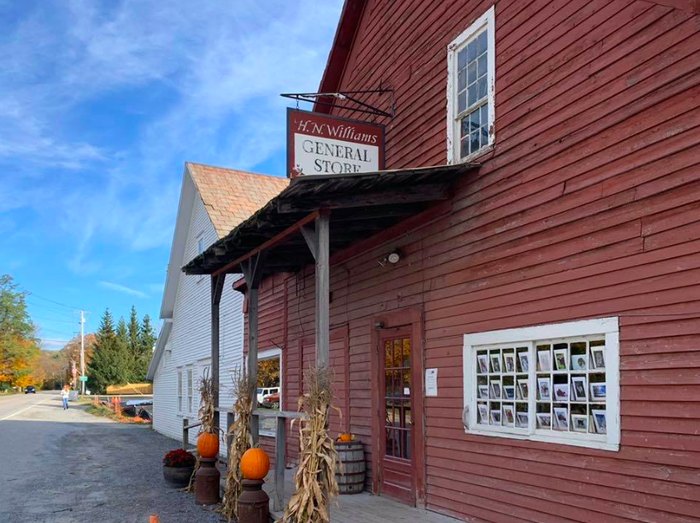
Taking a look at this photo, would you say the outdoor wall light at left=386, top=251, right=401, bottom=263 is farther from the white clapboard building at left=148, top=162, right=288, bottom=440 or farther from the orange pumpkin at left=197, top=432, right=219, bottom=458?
the white clapboard building at left=148, top=162, right=288, bottom=440

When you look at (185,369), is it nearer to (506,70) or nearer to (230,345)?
(230,345)

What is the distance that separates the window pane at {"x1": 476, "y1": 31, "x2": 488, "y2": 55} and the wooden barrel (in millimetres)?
5030

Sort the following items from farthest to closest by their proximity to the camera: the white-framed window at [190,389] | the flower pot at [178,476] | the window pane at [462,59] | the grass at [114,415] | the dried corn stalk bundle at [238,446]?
the grass at [114,415] < the white-framed window at [190,389] < the flower pot at [178,476] < the dried corn stalk bundle at [238,446] < the window pane at [462,59]

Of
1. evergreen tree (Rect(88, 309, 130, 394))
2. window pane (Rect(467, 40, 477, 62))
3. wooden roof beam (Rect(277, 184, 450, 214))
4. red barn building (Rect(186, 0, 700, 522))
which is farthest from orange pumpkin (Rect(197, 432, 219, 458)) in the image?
evergreen tree (Rect(88, 309, 130, 394))

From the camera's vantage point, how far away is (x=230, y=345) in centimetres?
1611

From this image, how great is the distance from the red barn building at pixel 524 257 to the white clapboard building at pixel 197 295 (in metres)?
7.33

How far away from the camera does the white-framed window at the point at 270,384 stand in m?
13.0

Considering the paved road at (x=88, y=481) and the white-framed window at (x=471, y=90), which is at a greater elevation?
the white-framed window at (x=471, y=90)

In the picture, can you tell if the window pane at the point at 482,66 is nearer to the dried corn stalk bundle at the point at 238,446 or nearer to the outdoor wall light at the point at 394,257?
the outdoor wall light at the point at 394,257

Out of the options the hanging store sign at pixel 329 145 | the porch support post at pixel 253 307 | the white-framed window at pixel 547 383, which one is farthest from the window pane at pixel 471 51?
the porch support post at pixel 253 307

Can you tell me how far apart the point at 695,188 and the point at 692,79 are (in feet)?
2.44

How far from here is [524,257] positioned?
20.1 ft

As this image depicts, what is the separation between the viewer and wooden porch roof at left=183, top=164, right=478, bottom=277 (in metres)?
6.32

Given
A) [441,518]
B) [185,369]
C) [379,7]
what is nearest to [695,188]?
[441,518]
